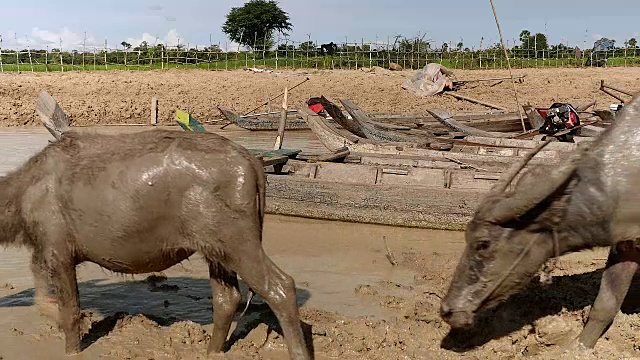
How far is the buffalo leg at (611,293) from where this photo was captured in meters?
4.80

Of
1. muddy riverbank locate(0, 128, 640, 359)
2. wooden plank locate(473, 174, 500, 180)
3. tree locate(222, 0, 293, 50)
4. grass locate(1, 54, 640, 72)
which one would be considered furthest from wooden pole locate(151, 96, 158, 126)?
tree locate(222, 0, 293, 50)

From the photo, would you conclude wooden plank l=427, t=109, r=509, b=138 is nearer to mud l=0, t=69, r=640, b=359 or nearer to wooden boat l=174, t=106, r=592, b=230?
wooden boat l=174, t=106, r=592, b=230

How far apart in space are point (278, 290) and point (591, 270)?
379 cm

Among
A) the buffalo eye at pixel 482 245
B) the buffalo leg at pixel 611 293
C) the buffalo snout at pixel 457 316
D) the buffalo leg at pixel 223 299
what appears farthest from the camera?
the buffalo leg at pixel 223 299

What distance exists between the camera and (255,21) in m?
55.8

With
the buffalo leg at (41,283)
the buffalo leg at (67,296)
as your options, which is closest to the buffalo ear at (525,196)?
the buffalo leg at (67,296)

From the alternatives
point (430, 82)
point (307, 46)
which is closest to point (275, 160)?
point (430, 82)

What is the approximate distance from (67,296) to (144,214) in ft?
3.43

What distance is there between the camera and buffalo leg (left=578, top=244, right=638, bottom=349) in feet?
15.8

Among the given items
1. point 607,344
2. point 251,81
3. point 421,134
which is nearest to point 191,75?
point 251,81

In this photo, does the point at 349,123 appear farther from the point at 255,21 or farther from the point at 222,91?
the point at 255,21

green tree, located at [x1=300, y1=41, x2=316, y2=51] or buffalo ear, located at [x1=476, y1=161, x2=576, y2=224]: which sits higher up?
green tree, located at [x1=300, y1=41, x2=316, y2=51]

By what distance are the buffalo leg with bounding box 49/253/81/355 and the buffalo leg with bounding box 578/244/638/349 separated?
3876 millimetres

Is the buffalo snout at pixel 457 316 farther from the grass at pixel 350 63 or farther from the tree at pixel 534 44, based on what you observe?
the tree at pixel 534 44
